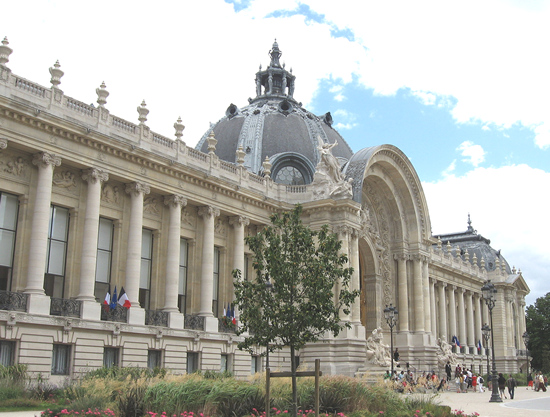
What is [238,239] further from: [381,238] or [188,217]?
[381,238]

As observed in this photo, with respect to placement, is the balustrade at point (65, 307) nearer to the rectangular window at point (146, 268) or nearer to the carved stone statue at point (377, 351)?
the rectangular window at point (146, 268)

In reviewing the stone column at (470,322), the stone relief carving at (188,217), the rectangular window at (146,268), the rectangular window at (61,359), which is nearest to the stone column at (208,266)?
the stone relief carving at (188,217)

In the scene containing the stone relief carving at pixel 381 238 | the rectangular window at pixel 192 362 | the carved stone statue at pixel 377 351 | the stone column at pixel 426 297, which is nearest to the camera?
the rectangular window at pixel 192 362

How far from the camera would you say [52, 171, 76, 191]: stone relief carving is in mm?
26969

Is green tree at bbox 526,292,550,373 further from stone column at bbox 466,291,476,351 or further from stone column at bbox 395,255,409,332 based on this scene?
stone column at bbox 395,255,409,332

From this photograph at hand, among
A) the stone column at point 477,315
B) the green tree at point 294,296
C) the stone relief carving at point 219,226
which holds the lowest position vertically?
the green tree at point 294,296

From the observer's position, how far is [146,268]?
31.2m

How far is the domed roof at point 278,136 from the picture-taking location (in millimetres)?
43188

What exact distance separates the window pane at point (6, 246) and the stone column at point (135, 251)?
5.32 metres

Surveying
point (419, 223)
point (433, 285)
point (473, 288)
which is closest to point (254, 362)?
point (419, 223)

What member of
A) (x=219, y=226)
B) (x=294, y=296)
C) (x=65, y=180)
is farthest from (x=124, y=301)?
(x=294, y=296)

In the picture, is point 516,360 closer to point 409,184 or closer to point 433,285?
point 433,285

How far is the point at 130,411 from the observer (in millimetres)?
15766

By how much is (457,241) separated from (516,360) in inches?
708
